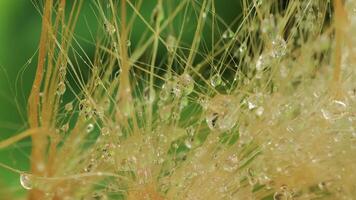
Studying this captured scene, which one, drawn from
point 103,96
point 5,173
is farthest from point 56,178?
point 5,173

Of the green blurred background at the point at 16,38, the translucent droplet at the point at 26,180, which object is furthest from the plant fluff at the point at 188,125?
the green blurred background at the point at 16,38

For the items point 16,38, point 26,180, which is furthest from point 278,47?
point 16,38

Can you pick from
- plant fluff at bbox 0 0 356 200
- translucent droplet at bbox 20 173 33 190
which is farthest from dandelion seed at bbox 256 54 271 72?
translucent droplet at bbox 20 173 33 190

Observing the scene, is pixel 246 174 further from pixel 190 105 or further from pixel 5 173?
pixel 5 173

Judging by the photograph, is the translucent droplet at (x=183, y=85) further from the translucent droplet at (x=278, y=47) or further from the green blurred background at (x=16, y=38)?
the green blurred background at (x=16, y=38)

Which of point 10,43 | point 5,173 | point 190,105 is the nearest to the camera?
point 190,105

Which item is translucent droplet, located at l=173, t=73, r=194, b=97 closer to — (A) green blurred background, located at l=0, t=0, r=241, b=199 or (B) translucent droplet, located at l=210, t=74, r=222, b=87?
(B) translucent droplet, located at l=210, t=74, r=222, b=87
